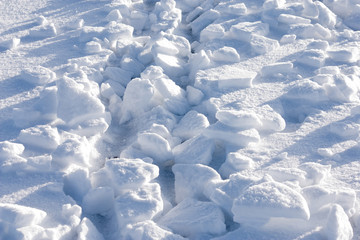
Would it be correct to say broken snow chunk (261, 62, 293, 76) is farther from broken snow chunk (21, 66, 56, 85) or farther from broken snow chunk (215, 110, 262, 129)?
broken snow chunk (21, 66, 56, 85)

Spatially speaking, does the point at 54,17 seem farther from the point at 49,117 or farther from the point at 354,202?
the point at 354,202

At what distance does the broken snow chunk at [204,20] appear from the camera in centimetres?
269

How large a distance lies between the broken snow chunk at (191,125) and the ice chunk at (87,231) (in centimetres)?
58

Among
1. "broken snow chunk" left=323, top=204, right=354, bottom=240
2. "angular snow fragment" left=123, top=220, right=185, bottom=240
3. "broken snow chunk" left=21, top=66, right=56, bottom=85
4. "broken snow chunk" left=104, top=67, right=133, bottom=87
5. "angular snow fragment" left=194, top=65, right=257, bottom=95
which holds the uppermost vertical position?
"broken snow chunk" left=21, top=66, right=56, bottom=85

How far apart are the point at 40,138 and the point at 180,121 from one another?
1.86 ft

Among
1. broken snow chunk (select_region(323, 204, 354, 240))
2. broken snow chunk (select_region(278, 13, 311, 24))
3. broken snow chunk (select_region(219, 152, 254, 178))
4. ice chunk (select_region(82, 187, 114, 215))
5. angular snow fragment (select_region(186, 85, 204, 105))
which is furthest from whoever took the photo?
broken snow chunk (select_region(278, 13, 311, 24))

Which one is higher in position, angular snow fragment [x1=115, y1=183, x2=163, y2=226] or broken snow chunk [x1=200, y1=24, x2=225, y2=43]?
broken snow chunk [x1=200, y1=24, x2=225, y2=43]

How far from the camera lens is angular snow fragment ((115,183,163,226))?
1.42m

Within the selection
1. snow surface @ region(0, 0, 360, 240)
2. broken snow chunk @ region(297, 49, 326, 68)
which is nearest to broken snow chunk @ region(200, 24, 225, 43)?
snow surface @ region(0, 0, 360, 240)

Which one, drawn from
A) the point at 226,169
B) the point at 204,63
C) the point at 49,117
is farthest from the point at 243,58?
the point at 49,117

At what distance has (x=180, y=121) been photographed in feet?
6.27

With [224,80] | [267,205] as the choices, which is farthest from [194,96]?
[267,205]

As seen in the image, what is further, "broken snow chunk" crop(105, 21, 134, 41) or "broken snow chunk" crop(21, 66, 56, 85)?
"broken snow chunk" crop(105, 21, 134, 41)

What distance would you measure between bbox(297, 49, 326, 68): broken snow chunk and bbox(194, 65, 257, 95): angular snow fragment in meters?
0.29
